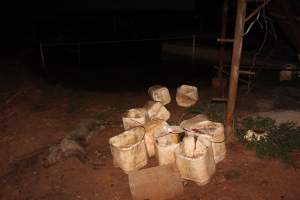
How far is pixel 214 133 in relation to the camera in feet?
13.8

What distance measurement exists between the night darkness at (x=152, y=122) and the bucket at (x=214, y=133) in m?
0.02

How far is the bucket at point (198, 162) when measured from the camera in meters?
3.82

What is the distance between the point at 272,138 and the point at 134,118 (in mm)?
2349

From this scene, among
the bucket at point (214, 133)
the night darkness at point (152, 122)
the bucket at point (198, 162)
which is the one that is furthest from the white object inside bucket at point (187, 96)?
the bucket at point (198, 162)

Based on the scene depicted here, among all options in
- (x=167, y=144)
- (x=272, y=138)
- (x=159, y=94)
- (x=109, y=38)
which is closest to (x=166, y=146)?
(x=167, y=144)

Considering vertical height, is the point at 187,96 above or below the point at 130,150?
above

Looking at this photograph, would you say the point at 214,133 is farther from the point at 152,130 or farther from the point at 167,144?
the point at 152,130

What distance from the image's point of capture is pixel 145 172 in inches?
158

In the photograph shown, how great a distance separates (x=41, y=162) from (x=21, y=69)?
483 centimetres

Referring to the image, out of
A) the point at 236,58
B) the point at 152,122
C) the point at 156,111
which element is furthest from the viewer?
the point at 156,111

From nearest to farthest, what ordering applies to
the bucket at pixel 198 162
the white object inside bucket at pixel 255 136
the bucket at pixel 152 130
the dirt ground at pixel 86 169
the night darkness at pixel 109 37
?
the bucket at pixel 198 162
the dirt ground at pixel 86 169
the bucket at pixel 152 130
the white object inside bucket at pixel 255 136
the night darkness at pixel 109 37

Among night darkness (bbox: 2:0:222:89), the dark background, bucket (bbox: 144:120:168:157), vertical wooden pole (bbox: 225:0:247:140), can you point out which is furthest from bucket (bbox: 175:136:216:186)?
night darkness (bbox: 2:0:222:89)

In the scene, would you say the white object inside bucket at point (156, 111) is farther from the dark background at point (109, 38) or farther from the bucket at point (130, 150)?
the dark background at point (109, 38)

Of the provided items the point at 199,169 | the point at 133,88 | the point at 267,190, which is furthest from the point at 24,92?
the point at 267,190
